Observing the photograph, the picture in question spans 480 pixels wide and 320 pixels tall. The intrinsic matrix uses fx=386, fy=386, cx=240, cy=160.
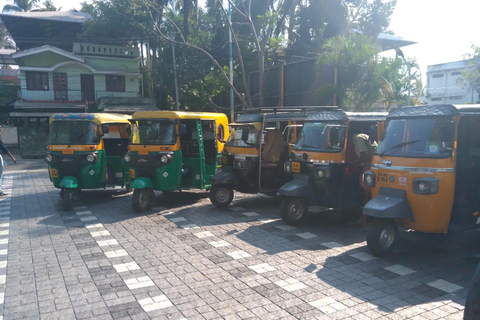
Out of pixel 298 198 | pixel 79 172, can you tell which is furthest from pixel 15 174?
pixel 298 198

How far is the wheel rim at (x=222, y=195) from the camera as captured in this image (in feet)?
31.2

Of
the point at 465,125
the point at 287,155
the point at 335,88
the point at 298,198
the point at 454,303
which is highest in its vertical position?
the point at 335,88

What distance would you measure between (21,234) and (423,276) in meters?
7.13

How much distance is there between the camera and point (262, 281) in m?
5.17

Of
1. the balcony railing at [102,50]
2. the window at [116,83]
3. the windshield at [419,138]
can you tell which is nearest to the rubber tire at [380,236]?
the windshield at [419,138]

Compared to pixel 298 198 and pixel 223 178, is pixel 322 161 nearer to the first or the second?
pixel 298 198

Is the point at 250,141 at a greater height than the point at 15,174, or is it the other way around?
the point at 250,141

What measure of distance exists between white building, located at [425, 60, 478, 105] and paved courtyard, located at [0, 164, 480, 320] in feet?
128

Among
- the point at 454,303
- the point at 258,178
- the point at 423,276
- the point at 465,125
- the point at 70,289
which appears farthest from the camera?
the point at 258,178

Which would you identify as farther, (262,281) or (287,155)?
(287,155)

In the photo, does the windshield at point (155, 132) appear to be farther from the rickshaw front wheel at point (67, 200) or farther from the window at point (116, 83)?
the window at point (116, 83)

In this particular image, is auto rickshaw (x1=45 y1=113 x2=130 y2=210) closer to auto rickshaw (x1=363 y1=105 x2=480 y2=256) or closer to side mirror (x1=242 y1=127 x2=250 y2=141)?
side mirror (x1=242 y1=127 x2=250 y2=141)

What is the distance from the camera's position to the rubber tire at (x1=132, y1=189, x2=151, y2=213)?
9.05m

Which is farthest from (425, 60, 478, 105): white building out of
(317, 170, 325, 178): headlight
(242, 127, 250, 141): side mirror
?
(317, 170, 325, 178): headlight
